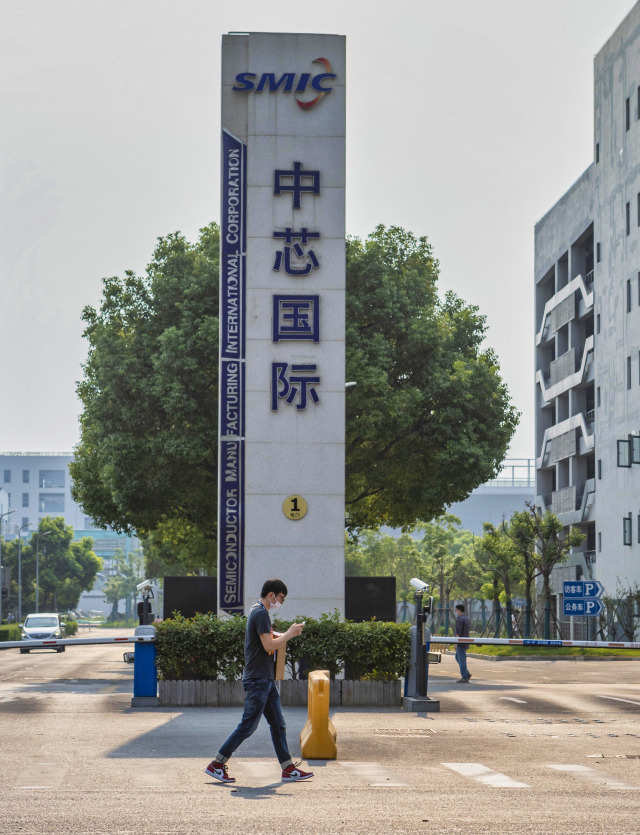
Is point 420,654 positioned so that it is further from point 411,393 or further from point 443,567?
point 443,567

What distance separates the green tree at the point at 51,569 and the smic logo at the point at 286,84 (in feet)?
319

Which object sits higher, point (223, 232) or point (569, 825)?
point (223, 232)

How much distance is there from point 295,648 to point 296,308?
648cm

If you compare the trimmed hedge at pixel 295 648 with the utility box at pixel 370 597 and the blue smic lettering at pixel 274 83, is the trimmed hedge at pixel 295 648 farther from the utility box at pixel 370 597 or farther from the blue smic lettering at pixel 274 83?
the utility box at pixel 370 597

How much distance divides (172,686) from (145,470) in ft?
45.8

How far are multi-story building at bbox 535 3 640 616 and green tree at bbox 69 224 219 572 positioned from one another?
2455 cm

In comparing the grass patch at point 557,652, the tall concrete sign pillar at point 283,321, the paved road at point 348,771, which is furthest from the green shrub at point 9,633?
the paved road at point 348,771

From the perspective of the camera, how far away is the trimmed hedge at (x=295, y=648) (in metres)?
19.7

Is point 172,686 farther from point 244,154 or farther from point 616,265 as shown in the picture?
point 616,265

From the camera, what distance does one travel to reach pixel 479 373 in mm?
35375

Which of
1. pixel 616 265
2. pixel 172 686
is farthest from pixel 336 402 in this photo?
pixel 616 265

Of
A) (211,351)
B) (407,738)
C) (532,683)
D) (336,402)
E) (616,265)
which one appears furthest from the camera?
(616,265)

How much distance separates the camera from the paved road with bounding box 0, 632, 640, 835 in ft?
29.4

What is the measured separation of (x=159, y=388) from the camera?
1270 inches
